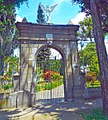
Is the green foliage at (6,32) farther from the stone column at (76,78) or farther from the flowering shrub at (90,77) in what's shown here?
the stone column at (76,78)

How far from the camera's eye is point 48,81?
14883mm

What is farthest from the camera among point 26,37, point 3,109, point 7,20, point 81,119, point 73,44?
point 7,20

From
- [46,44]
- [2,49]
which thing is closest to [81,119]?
[46,44]

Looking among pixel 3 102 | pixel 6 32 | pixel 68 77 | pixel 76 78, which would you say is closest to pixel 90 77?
pixel 76 78

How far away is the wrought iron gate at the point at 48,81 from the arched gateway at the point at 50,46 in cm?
103

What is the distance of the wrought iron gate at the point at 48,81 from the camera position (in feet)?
41.8

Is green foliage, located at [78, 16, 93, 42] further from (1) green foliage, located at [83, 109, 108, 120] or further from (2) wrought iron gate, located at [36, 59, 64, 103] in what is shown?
(1) green foliage, located at [83, 109, 108, 120]

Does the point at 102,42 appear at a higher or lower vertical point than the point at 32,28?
lower

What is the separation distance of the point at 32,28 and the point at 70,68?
348 cm

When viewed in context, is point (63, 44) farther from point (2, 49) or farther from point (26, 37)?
point (2, 49)

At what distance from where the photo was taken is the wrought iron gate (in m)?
12.8

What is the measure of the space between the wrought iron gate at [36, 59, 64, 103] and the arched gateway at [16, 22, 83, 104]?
103cm

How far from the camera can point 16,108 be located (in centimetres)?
1009

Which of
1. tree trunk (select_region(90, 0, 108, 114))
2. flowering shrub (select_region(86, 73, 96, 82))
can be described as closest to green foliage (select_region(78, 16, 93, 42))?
flowering shrub (select_region(86, 73, 96, 82))
